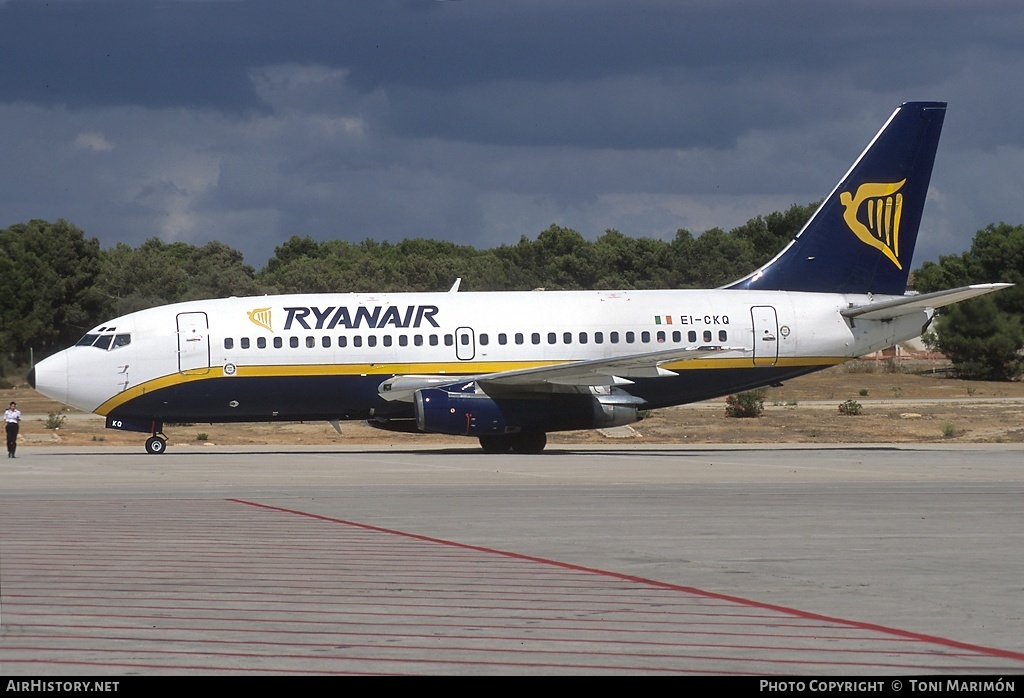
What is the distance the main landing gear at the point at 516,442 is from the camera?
110 ft

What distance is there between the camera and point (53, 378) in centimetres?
3188

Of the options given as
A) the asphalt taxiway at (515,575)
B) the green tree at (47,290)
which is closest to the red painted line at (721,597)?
A: the asphalt taxiway at (515,575)

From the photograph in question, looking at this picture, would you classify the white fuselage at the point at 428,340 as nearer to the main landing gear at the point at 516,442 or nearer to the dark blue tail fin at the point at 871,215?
the dark blue tail fin at the point at 871,215

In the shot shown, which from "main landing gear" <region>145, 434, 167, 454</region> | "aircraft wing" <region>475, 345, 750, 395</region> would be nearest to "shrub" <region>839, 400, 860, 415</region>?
"aircraft wing" <region>475, 345, 750, 395</region>

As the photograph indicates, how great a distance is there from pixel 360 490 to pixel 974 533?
33.5 feet

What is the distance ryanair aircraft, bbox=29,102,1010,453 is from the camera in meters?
31.8

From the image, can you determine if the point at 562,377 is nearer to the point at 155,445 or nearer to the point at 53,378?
the point at 155,445

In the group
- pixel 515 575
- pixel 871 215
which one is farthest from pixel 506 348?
pixel 515 575

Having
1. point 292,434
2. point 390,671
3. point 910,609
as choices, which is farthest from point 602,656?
point 292,434

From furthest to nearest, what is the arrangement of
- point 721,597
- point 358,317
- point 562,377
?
point 358,317, point 562,377, point 721,597

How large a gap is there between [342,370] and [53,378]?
6796 mm

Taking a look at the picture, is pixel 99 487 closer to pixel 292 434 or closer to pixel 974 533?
pixel 974 533

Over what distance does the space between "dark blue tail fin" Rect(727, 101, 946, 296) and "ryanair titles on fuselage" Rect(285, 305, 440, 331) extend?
9072 millimetres

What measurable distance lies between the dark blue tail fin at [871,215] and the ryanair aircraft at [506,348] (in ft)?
0.17
